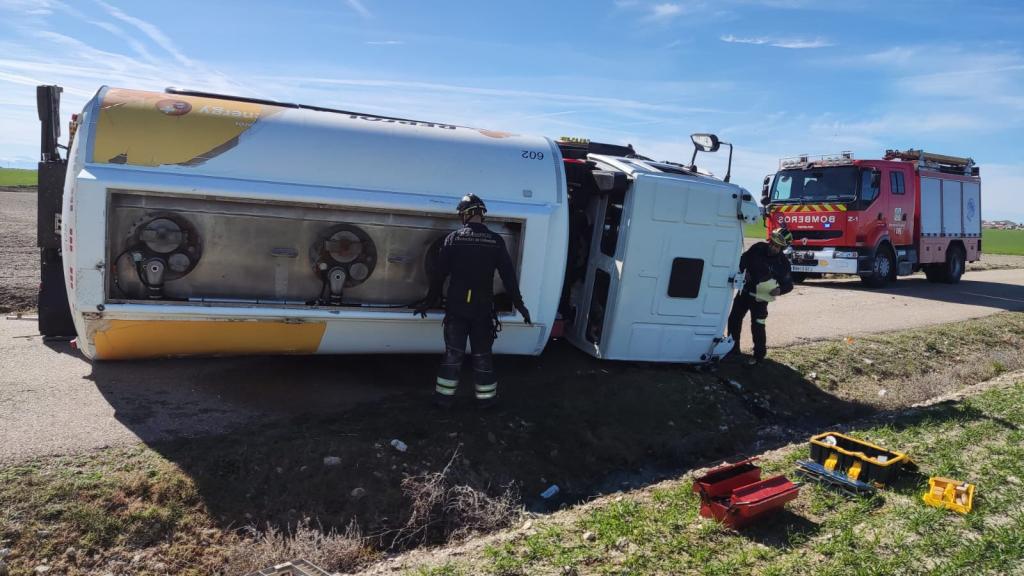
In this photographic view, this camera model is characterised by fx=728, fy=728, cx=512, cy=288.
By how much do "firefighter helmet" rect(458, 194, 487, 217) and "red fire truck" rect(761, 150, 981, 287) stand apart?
9.81m

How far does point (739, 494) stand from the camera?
4.54 m

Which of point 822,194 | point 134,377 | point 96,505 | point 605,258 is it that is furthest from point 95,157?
point 822,194

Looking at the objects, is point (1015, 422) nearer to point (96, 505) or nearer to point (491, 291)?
point (491, 291)

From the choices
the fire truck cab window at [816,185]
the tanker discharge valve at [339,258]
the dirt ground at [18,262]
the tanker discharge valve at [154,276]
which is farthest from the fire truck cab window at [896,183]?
the dirt ground at [18,262]

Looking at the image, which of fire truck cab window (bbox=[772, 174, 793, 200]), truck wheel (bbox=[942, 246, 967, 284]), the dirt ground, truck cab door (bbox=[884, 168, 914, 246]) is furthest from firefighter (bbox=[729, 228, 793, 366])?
truck wheel (bbox=[942, 246, 967, 284])

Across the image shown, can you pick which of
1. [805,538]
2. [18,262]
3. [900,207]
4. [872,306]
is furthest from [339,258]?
[900,207]

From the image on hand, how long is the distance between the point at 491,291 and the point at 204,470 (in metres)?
2.43

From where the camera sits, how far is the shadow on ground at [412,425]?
15.7ft

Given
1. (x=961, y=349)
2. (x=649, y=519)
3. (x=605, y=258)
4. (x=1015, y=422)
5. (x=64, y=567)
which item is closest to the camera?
(x=64, y=567)

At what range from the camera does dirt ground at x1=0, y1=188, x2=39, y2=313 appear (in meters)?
9.10

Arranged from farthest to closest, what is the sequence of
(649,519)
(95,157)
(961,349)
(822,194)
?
1. (822,194)
2. (961,349)
3. (95,157)
4. (649,519)

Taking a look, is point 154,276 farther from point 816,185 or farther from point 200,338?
point 816,185

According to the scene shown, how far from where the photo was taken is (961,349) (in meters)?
10.5

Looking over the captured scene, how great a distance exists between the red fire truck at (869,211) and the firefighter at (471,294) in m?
9.67
